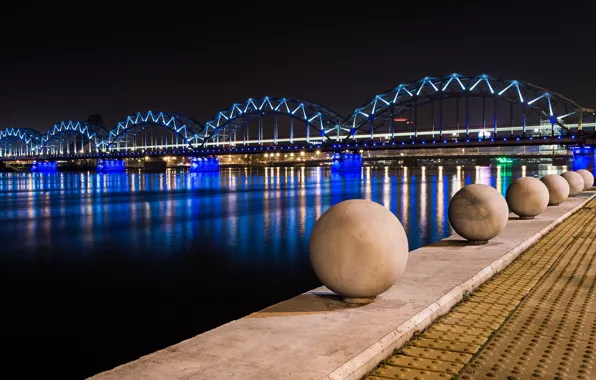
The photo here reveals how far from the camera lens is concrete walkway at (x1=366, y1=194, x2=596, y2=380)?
6574mm

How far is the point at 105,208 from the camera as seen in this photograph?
39375 millimetres

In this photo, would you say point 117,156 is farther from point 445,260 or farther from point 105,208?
point 445,260

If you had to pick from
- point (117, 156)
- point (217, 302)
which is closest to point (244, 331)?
point (217, 302)

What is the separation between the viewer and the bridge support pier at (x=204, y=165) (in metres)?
160

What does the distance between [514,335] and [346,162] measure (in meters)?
141

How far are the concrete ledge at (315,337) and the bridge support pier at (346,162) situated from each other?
434ft

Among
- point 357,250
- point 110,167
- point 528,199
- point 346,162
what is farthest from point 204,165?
point 357,250

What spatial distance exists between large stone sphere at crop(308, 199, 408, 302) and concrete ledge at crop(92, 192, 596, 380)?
14.2 inches

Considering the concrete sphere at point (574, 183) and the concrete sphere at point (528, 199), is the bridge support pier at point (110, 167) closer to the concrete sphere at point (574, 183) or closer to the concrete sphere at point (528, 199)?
the concrete sphere at point (574, 183)

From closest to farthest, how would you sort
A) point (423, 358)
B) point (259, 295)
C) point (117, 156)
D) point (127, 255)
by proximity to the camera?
point (423, 358) → point (259, 295) → point (127, 255) → point (117, 156)

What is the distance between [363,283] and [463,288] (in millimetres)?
2209

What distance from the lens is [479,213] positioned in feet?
47.3

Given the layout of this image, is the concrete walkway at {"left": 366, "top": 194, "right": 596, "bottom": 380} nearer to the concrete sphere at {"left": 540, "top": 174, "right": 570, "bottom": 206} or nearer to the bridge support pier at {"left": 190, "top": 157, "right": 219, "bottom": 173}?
the concrete sphere at {"left": 540, "top": 174, "right": 570, "bottom": 206}

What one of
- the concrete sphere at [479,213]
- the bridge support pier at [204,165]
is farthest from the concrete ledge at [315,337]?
the bridge support pier at [204,165]
